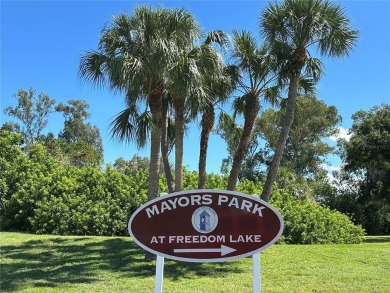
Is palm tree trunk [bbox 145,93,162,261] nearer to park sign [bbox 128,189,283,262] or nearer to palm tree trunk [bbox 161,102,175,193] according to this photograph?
palm tree trunk [bbox 161,102,175,193]

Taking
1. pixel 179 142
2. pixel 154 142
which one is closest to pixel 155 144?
pixel 154 142

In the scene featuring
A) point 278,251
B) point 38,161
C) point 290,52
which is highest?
point 290,52

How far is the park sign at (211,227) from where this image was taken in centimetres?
532

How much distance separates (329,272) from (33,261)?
261 inches

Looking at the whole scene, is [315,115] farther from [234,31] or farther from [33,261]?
[33,261]

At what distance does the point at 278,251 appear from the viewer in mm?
12352

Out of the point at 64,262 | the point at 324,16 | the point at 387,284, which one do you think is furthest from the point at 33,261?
the point at 324,16

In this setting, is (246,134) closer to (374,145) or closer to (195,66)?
(195,66)

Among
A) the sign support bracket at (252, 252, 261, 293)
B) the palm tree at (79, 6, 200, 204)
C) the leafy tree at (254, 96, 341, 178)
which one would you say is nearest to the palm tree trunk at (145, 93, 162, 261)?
the palm tree at (79, 6, 200, 204)

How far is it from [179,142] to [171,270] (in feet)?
11.8

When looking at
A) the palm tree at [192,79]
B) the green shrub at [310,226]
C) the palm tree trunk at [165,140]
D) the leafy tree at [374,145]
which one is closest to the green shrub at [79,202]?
the green shrub at [310,226]

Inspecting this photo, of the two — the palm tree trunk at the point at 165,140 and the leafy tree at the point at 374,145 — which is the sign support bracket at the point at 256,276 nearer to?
the palm tree trunk at the point at 165,140

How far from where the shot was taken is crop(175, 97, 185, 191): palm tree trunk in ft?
38.5

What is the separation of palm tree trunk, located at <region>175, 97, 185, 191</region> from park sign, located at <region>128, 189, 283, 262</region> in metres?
6.28
